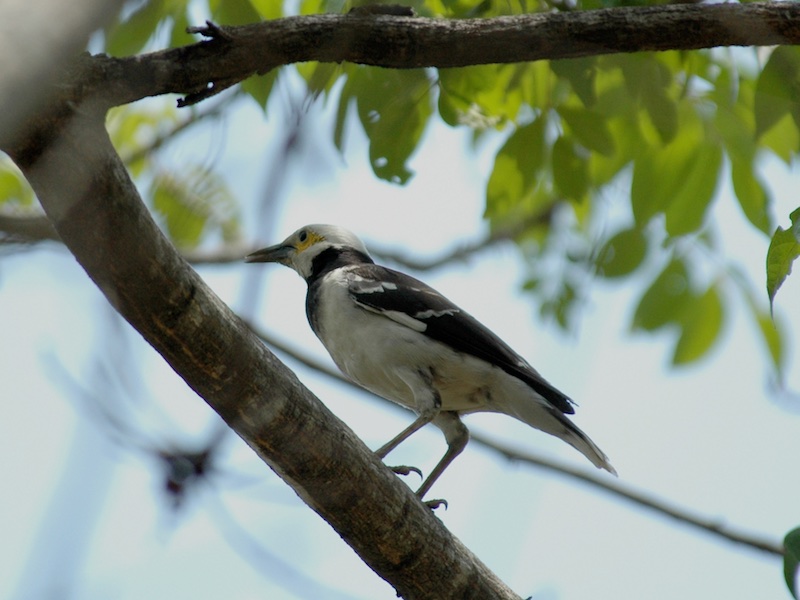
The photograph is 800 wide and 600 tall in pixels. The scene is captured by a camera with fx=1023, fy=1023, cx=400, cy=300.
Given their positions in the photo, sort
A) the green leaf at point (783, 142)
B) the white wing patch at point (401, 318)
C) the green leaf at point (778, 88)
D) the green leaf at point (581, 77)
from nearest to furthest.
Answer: the green leaf at point (778, 88) < the green leaf at point (581, 77) < the green leaf at point (783, 142) < the white wing patch at point (401, 318)

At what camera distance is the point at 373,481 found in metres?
4.86

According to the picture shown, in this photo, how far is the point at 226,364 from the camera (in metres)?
4.25

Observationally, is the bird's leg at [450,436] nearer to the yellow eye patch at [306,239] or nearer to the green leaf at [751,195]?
the yellow eye patch at [306,239]

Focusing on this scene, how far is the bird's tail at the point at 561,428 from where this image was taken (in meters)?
6.71

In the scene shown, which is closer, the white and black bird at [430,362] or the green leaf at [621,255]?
the white and black bird at [430,362]

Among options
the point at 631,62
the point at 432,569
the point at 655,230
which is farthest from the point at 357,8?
the point at 655,230

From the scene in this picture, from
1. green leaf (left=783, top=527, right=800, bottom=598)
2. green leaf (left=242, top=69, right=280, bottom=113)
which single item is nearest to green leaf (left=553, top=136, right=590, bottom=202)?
green leaf (left=242, top=69, right=280, bottom=113)

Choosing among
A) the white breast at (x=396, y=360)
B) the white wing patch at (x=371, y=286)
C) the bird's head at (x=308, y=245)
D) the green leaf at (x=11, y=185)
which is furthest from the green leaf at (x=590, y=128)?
the green leaf at (x=11, y=185)

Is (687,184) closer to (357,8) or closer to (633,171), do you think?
(633,171)

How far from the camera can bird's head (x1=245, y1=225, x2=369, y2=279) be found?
8555 mm

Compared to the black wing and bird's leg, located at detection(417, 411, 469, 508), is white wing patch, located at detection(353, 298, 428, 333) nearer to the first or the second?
the black wing

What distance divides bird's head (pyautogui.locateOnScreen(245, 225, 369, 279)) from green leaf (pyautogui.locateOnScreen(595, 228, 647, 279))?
7.24 ft

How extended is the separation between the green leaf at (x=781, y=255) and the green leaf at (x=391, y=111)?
292cm

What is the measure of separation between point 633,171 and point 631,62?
1043 millimetres
